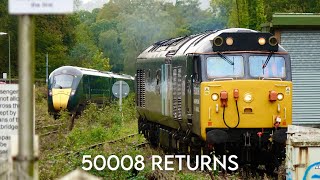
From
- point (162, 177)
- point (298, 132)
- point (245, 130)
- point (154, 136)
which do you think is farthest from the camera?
point (154, 136)

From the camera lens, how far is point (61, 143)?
75.6 feet

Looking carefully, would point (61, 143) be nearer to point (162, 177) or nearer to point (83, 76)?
point (162, 177)

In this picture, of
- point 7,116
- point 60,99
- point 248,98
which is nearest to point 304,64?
point 248,98

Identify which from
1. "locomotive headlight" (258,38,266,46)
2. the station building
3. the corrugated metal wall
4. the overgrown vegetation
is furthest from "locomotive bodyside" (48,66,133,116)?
"locomotive headlight" (258,38,266,46)

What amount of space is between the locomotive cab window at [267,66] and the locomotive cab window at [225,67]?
21cm

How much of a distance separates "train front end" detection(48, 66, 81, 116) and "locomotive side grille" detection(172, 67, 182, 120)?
17.1 meters

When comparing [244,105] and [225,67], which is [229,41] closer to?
[225,67]

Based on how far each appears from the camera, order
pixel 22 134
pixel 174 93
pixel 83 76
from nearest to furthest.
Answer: pixel 22 134
pixel 174 93
pixel 83 76

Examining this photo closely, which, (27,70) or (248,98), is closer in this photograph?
(27,70)

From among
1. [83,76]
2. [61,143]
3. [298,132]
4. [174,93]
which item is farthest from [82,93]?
[298,132]

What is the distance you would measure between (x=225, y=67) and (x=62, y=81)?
19.9 metres

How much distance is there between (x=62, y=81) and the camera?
35.1 meters

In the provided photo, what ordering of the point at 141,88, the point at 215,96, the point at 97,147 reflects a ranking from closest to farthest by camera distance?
the point at 215,96
the point at 97,147
the point at 141,88

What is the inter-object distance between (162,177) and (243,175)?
1.67 m
